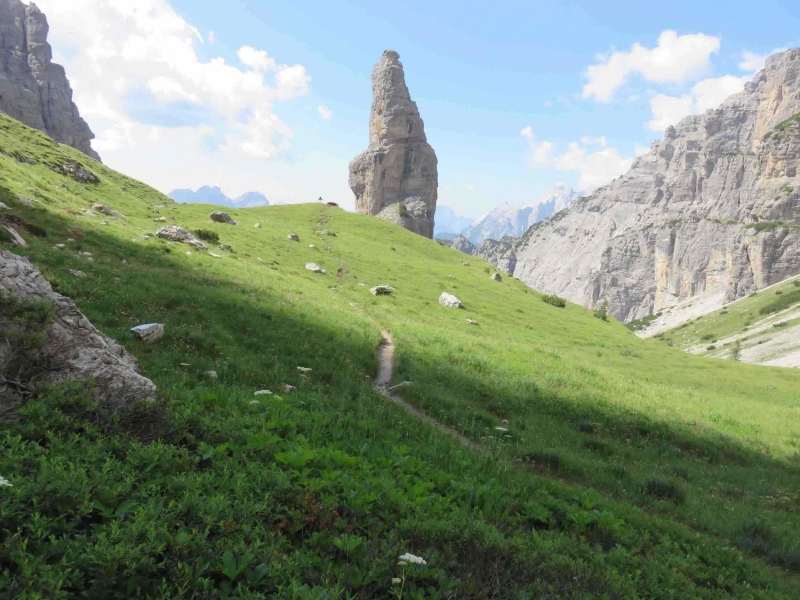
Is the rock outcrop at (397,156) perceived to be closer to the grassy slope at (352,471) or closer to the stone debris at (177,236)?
the stone debris at (177,236)

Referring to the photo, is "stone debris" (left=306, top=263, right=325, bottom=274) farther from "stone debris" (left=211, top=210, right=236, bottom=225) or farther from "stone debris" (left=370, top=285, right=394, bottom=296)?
"stone debris" (left=211, top=210, right=236, bottom=225)

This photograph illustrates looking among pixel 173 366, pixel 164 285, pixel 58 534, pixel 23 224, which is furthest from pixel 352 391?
pixel 23 224

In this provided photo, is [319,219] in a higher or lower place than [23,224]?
higher

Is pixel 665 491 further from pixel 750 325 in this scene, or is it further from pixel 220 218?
pixel 750 325

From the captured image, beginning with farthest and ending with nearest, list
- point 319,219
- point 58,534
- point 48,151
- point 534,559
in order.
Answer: point 319,219, point 48,151, point 534,559, point 58,534

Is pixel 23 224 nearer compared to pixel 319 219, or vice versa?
pixel 23 224

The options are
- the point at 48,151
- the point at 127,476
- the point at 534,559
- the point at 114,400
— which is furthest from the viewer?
the point at 48,151

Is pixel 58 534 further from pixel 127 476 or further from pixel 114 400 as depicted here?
pixel 114 400

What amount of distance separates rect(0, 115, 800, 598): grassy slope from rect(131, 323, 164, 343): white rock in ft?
1.94

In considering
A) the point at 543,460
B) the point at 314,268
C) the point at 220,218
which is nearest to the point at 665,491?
the point at 543,460

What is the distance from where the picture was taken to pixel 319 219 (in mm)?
96375

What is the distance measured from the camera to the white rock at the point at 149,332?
47.0ft

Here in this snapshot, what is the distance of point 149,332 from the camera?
48.0 ft

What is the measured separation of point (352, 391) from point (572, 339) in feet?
121
